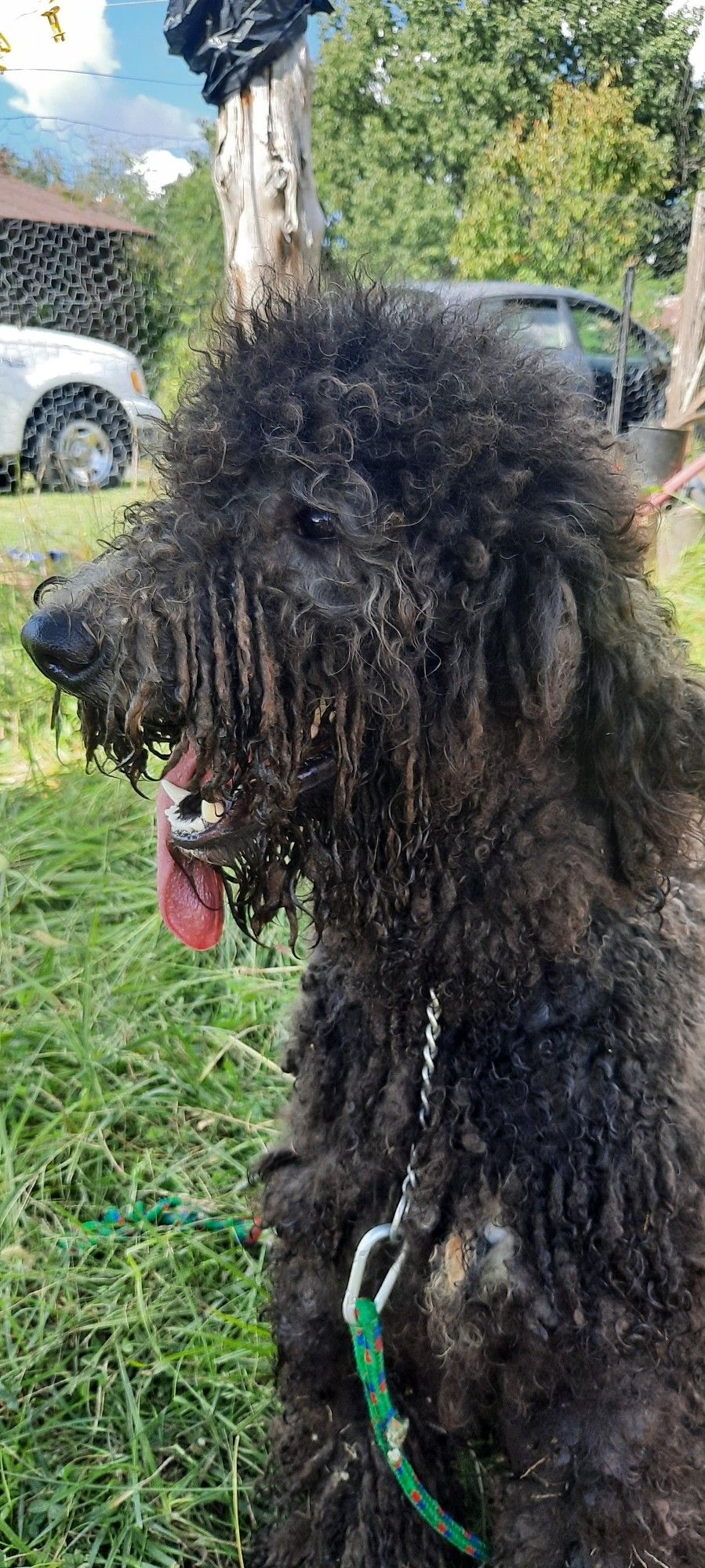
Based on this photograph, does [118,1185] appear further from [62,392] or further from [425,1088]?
[62,392]

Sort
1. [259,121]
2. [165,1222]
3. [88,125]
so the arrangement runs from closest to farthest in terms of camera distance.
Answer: [165,1222] → [259,121] → [88,125]

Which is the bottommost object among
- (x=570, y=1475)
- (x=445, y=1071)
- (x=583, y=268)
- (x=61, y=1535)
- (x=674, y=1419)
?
(x=61, y=1535)

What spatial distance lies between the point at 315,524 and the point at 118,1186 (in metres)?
1.78

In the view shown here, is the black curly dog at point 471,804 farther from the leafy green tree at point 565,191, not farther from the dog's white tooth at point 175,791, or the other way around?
the leafy green tree at point 565,191

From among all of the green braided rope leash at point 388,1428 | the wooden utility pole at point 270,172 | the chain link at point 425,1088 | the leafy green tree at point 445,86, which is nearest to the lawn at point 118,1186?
the green braided rope leash at point 388,1428

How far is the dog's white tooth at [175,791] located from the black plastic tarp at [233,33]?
88.0 inches

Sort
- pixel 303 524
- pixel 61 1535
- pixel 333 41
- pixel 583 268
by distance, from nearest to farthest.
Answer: pixel 303 524
pixel 61 1535
pixel 333 41
pixel 583 268

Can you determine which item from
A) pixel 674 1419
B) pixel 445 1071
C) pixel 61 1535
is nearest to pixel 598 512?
pixel 445 1071

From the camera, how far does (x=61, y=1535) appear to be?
176cm

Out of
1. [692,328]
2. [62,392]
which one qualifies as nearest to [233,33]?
[62,392]

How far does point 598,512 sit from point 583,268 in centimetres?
508

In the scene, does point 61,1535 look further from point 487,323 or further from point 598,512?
point 487,323

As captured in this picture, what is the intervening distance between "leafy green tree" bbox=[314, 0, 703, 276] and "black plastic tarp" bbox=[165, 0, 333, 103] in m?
1.06

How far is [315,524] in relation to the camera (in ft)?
3.98
